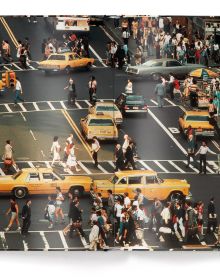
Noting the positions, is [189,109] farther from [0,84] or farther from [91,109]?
[0,84]

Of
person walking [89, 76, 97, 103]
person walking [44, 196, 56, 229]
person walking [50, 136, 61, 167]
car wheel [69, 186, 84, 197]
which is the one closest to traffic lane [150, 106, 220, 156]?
person walking [89, 76, 97, 103]

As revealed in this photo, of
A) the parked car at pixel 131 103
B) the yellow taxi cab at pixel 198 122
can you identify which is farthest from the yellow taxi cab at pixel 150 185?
the parked car at pixel 131 103

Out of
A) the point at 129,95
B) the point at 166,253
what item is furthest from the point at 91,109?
the point at 166,253

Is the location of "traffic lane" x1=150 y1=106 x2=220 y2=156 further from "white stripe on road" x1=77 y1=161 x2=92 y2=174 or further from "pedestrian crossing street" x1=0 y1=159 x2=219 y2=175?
"white stripe on road" x1=77 y1=161 x2=92 y2=174

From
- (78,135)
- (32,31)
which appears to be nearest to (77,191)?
(78,135)

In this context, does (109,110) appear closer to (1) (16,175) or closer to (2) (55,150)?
(2) (55,150)

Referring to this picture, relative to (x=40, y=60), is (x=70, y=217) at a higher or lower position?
lower
